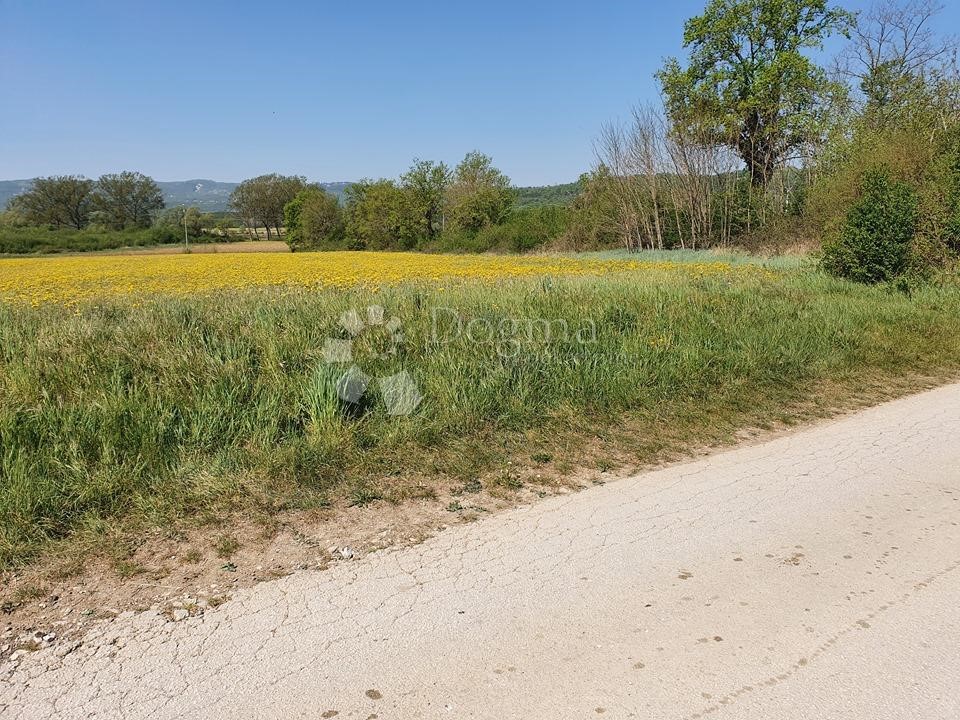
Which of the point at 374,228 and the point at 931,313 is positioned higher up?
the point at 374,228

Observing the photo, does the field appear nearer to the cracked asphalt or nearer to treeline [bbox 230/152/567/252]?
the cracked asphalt

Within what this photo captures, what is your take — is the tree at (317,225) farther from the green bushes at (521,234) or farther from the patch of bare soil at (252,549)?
the patch of bare soil at (252,549)

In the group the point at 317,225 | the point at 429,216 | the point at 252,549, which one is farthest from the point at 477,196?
the point at 252,549

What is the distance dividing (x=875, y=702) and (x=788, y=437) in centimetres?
347

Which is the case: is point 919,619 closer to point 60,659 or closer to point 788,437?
point 788,437

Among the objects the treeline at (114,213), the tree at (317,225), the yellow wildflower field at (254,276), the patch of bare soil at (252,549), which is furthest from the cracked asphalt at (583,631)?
the treeline at (114,213)

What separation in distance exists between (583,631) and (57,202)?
330 feet

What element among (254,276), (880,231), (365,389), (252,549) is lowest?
(252,549)

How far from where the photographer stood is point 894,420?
19.1ft

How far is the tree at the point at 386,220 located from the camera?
59156 millimetres

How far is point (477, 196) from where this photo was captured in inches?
2169

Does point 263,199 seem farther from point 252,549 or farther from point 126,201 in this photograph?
point 252,549

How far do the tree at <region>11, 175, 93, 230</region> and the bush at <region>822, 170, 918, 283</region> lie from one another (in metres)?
92.3

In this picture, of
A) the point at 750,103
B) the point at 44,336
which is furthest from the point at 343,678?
the point at 750,103
